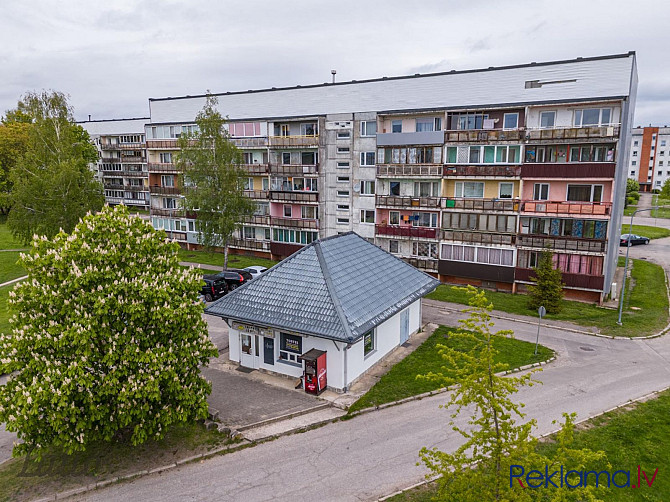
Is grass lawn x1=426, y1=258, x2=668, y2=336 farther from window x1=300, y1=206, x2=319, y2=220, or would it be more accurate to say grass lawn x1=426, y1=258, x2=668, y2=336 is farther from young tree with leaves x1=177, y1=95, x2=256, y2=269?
young tree with leaves x1=177, y1=95, x2=256, y2=269

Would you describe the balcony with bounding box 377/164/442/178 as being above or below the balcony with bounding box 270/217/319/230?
above

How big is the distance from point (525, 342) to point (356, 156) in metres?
21.9

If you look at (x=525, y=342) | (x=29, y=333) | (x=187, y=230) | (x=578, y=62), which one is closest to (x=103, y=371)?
(x=29, y=333)

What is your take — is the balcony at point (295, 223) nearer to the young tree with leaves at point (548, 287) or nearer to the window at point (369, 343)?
the young tree with leaves at point (548, 287)

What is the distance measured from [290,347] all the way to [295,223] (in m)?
24.6

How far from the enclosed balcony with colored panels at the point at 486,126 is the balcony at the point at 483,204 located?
4456mm

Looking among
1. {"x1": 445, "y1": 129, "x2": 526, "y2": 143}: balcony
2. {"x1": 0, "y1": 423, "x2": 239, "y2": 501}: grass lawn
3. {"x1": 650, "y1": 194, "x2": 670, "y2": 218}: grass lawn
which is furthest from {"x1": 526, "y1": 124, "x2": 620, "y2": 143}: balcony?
{"x1": 650, "y1": 194, "x2": 670, "y2": 218}: grass lawn

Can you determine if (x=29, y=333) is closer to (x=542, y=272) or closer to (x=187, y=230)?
(x=542, y=272)

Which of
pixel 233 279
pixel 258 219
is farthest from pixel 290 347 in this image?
pixel 258 219

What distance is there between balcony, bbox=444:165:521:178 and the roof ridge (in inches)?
658

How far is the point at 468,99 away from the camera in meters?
35.0

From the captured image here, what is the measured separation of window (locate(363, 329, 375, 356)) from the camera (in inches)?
869

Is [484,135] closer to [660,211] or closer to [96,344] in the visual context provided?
[96,344]

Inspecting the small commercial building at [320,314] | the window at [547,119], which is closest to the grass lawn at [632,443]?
the small commercial building at [320,314]
